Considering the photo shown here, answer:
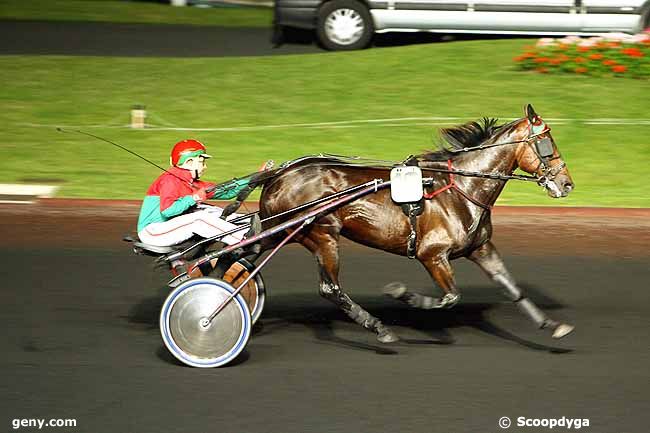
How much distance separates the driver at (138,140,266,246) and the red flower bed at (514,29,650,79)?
9.59 metres

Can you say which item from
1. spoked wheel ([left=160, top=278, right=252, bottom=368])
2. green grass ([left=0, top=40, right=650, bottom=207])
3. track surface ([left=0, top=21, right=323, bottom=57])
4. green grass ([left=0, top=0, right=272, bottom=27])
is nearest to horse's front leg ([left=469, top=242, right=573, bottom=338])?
spoked wheel ([left=160, top=278, right=252, bottom=368])

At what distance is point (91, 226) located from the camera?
1117 centimetres

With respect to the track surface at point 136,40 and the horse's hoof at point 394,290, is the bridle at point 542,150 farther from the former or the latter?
the track surface at point 136,40

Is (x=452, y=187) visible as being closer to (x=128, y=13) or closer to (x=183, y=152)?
(x=183, y=152)

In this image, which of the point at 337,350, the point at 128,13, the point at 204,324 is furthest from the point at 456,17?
the point at 204,324

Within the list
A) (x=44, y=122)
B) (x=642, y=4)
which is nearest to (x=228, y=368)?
(x=44, y=122)

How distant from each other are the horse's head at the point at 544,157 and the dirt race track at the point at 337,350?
1171 millimetres

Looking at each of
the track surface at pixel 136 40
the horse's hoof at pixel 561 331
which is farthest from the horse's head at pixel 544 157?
the track surface at pixel 136 40

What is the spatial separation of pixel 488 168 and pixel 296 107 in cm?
810

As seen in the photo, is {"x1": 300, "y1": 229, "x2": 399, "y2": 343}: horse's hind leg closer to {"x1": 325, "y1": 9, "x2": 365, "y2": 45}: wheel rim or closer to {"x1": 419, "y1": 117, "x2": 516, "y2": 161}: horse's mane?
{"x1": 419, "y1": 117, "x2": 516, "y2": 161}: horse's mane

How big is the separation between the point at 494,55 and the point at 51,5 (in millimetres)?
10127

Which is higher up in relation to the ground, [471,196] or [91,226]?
[471,196]

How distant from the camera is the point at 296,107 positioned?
51.0ft

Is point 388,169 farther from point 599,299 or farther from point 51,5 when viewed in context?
point 51,5
